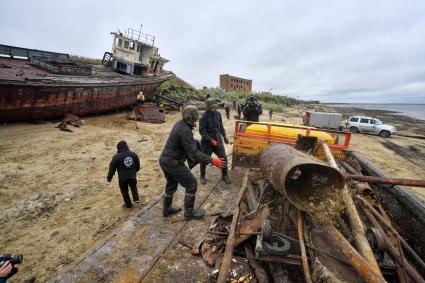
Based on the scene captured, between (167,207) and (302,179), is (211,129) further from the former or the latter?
(302,179)

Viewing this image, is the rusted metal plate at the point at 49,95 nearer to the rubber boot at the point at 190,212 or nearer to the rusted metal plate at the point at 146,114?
the rusted metal plate at the point at 146,114

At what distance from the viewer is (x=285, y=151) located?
379 cm

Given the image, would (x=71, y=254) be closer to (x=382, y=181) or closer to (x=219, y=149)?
(x=219, y=149)

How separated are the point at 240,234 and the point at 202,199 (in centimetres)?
218

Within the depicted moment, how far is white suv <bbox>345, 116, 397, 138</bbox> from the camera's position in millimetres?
22094

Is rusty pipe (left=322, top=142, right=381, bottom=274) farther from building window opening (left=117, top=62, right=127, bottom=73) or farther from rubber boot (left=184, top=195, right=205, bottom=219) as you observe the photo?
building window opening (left=117, top=62, right=127, bottom=73)

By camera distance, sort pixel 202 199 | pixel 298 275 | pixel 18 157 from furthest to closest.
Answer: pixel 18 157, pixel 202 199, pixel 298 275

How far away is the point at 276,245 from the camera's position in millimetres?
2949

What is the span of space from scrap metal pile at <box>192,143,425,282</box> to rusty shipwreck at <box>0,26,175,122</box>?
37.7ft

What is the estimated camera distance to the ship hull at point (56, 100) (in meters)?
10.8

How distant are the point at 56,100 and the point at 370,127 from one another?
78.7ft

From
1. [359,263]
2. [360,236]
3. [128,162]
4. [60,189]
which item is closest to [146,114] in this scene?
[60,189]

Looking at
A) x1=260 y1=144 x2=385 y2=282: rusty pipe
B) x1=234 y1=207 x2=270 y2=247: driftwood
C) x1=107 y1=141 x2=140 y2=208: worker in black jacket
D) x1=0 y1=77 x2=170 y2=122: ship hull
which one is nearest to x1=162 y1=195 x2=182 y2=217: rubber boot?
x1=107 y1=141 x2=140 y2=208: worker in black jacket

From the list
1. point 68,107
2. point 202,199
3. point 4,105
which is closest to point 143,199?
point 202,199
